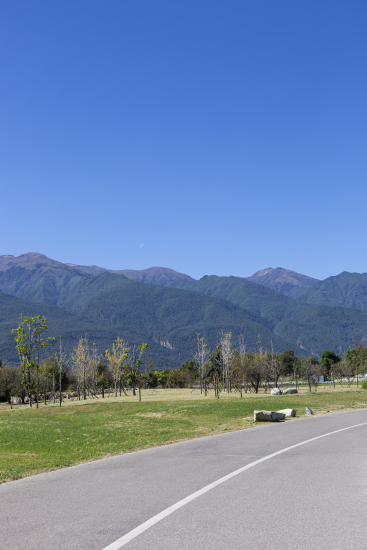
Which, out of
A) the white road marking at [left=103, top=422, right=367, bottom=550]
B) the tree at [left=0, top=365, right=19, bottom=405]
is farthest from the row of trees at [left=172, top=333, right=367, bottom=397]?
the white road marking at [left=103, top=422, right=367, bottom=550]

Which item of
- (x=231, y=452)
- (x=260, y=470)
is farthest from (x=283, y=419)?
(x=260, y=470)

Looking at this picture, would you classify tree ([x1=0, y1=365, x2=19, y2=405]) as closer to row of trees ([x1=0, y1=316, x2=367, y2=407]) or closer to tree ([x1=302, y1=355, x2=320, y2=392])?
row of trees ([x1=0, y1=316, x2=367, y2=407])

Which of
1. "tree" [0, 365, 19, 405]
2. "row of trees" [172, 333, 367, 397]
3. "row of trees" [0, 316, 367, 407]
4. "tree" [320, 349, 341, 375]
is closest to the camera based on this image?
"row of trees" [0, 316, 367, 407]

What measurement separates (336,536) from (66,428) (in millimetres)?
19927

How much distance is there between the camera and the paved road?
564 centimetres

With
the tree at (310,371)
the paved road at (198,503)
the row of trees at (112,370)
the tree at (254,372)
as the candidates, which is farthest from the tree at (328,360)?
the paved road at (198,503)

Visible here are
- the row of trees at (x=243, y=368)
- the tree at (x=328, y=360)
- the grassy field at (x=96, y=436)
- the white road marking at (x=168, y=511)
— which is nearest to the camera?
the white road marking at (x=168, y=511)

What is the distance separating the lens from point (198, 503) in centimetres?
731

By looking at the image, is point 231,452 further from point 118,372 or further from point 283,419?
point 118,372

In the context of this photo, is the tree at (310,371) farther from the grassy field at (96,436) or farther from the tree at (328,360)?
the grassy field at (96,436)

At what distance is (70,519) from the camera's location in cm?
658

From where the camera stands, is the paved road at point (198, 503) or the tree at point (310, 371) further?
the tree at point (310, 371)

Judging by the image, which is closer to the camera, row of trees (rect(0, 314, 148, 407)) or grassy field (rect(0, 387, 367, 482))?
grassy field (rect(0, 387, 367, 482))

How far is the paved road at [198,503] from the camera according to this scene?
18.5 ft
